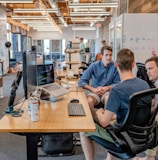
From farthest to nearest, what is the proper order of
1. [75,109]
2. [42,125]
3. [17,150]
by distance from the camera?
[17,150], [75,109], [42,125]

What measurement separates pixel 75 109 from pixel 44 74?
2.41 feet

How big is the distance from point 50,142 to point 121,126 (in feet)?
4.33

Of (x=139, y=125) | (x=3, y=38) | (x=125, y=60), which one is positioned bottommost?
(x=139, y=125)

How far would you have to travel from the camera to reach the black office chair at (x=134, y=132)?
1795 mm

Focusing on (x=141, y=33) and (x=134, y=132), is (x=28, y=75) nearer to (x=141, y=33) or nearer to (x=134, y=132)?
(x=134, y=132)

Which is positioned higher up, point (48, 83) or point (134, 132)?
point (48, 83)

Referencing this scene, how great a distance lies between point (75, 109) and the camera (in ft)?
7.15

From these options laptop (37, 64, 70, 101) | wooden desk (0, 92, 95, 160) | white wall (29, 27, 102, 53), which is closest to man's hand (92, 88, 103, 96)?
laptop (37, 64, 70, 101)

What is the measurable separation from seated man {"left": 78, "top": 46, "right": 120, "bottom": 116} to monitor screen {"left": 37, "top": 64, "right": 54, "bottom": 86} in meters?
0.65

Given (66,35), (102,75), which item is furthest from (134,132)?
(66,35)

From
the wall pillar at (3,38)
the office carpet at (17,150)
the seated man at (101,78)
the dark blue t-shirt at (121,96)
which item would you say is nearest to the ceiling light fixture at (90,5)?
the wall pillar at (3,38)

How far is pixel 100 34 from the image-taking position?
54.7 ft

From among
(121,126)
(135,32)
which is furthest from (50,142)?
(135,32)

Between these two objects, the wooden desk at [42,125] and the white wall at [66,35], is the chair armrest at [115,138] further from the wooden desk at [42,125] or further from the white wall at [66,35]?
the white wall at [66,35]
